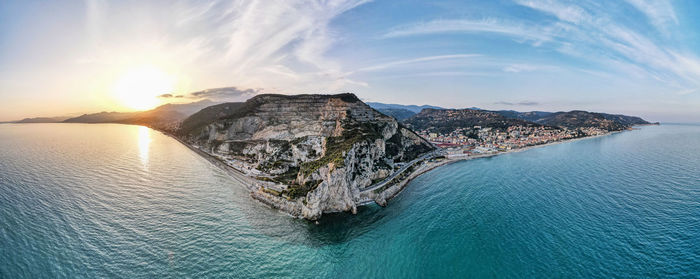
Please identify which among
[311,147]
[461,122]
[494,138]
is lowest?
[494,138]

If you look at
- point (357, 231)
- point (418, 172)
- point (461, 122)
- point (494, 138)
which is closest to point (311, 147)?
point (418, 172)

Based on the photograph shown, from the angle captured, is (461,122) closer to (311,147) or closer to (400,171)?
(400,171)

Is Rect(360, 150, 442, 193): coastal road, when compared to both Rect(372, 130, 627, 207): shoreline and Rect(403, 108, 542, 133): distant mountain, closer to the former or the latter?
Rect(372, 130, 627, 207): shoreline

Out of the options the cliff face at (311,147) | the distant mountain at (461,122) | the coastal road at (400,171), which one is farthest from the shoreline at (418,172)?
the distant mountain at (461,122)

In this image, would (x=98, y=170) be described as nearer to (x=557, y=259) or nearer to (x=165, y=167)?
(x=165, y=167)

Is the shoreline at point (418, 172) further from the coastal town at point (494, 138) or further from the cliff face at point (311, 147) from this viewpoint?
the cliff face at point (311, 147)

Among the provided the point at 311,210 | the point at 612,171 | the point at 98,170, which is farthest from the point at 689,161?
the point at 98,170
